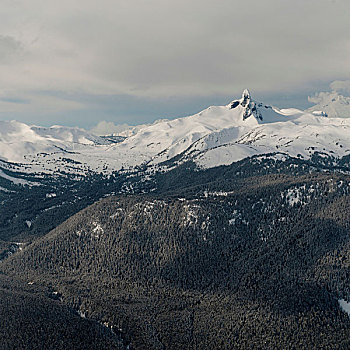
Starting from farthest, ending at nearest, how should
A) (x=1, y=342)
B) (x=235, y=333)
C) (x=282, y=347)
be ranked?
1. (x=235, y=333)
2. (x=282, y=347)
3. (x=1, y=342)

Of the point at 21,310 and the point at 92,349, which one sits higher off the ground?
the point at 21,310

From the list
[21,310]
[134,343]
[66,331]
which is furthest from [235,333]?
[21,310]

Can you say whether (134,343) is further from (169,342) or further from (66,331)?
(66,331)

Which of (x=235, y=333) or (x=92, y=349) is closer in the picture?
(x=92, y=349)

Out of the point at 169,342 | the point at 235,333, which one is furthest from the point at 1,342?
the point at 235,333

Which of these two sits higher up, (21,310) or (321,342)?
(21,310)

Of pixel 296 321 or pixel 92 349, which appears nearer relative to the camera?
pixel 92 349

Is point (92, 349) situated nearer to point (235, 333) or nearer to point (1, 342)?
point (1, 342)

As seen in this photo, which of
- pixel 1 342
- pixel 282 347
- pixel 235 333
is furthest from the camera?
pixel 235 333

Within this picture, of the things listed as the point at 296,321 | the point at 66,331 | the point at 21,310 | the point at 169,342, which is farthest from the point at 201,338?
the point at 21,310
